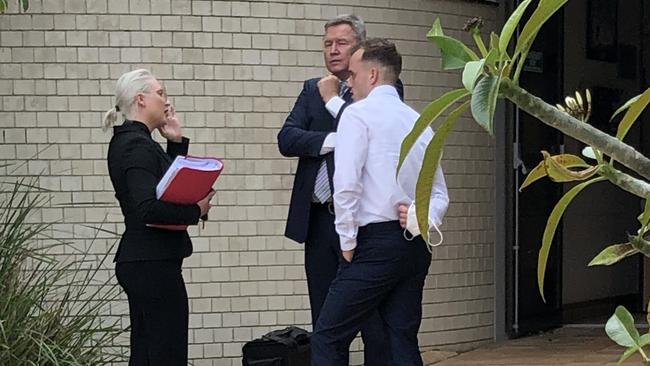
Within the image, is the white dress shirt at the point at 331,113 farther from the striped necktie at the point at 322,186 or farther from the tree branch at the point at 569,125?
the tree branch at the point at 569,125

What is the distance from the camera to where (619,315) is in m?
1.54

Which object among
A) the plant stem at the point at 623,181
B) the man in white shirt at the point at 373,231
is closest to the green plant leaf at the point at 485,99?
the plant stem at the point at 623,181

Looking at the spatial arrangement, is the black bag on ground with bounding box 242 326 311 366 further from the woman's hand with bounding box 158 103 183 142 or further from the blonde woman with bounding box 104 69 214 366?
the woman's hand with bounding box 158 103 183 142

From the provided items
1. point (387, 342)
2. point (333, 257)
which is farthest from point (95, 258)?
point (387, 342)

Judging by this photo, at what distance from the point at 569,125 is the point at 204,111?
197 inches

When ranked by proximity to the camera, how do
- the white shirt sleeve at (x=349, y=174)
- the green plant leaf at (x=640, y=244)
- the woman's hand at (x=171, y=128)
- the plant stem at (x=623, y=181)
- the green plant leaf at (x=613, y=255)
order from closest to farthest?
the plant stem at (x=623, y=181), the green plant leaf at (x=640, y=244), the green plant leaf at (x=613, y=255), the white shirt sleeve at (x=349, y=174), the woman's hand at (x=171, y=128)

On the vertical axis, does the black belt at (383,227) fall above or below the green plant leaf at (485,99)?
below

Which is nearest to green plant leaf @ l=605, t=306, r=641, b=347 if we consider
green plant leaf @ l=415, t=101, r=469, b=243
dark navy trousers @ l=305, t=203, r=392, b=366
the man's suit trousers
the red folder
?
green plant leaf @ l=415, t=101, r=469, b=243

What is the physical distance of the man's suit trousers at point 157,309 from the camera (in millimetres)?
4344

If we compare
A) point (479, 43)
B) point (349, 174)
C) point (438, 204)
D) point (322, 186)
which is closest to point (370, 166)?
point (349, 174)

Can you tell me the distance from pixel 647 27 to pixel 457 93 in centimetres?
825

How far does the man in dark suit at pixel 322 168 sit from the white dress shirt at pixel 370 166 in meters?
0.50

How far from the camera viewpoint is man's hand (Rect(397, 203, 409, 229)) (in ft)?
13.7

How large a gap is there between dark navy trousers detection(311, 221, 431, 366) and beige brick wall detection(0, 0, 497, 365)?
75.4 inches
